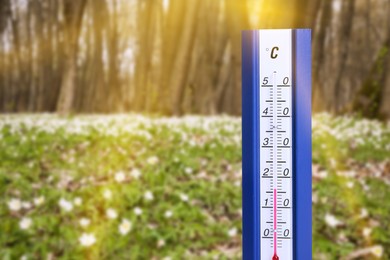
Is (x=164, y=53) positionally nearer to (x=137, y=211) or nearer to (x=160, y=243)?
(x=137, y=211)

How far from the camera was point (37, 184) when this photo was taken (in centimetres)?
473

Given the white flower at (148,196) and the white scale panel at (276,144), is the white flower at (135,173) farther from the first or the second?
the white scale panel at (276,144)

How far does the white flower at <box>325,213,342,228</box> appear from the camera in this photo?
13.9 feet

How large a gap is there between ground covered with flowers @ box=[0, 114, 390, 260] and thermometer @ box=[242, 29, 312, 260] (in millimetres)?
2238

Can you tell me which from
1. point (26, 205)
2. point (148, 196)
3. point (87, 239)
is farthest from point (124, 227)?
point (26, 205)

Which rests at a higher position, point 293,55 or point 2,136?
point 293,55

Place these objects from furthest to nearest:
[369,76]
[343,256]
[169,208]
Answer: [369,76]
[169,208]
[343,256]

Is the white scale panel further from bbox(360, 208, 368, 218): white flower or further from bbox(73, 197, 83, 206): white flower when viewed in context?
bbox(73, 197, 83, 206): white flower

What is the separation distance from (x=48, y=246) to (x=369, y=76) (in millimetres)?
3654

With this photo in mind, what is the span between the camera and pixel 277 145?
179 cm

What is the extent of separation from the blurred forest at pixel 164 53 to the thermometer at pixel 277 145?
4.24 meters

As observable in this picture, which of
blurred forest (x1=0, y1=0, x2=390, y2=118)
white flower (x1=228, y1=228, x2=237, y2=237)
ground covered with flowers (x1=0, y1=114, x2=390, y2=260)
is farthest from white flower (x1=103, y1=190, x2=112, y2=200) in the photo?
blurred forest (x1=0, y1=0, x2=390, y2=118)

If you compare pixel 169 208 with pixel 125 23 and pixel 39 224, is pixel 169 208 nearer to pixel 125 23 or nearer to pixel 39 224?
pixel 39 224

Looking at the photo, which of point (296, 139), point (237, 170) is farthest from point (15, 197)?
point (296, 139)
